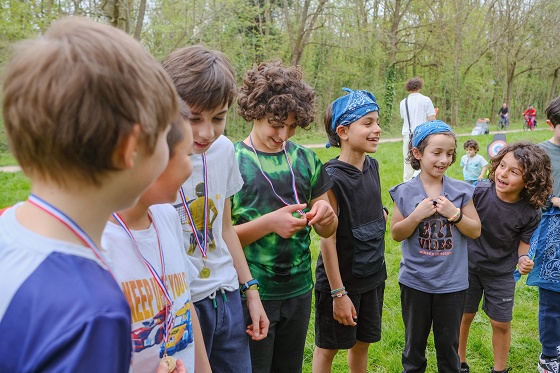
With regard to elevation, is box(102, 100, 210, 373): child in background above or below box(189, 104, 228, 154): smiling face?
below

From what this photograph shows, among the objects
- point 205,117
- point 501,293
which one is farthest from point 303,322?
point 501,293

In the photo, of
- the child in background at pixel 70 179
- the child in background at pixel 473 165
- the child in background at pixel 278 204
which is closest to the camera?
the child in background at pixel 70 179

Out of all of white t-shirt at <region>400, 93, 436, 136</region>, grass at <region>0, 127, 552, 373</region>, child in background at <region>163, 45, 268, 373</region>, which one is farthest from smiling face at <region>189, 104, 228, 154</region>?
white t-shirt at <region>400, 93, 436, 136</region>

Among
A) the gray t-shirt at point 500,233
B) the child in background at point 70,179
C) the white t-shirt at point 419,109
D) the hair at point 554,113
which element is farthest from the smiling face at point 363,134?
the white t-shirt at point 419,109

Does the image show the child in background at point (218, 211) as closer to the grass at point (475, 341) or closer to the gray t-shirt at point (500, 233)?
the grass at point (475, 341)

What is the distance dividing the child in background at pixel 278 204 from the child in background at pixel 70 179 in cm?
133

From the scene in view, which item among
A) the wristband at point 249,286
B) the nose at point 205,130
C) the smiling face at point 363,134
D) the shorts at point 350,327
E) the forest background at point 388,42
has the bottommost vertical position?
the shorts at point 350,327

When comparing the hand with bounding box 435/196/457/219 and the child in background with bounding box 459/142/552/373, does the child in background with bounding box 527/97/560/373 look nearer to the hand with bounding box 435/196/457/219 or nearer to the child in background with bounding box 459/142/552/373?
the child in background with bounding box 459/142/552/373

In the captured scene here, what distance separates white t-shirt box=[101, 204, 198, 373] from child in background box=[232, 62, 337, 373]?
74 cm

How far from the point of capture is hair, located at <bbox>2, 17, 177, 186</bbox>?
745 mm

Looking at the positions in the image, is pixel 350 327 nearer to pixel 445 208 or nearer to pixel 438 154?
pixel 445 208

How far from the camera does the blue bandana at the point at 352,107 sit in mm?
2689

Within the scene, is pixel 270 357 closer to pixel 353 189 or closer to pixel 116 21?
pixel 353 189

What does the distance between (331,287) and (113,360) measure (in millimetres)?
1892
